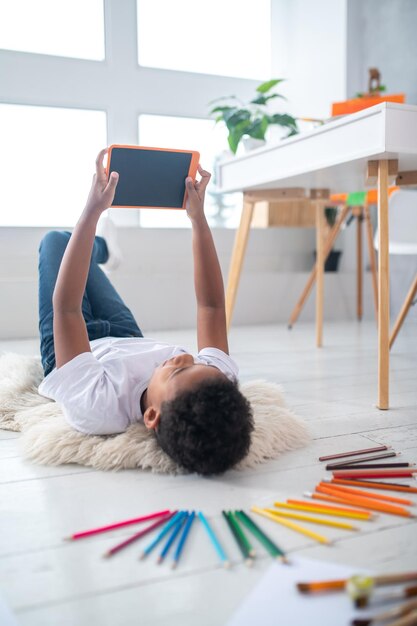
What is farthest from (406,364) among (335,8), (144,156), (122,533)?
(335,8)

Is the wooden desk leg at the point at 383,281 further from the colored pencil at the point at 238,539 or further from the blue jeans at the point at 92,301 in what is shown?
the colored pencil at the point at 238,539

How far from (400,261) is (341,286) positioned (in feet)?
1.34

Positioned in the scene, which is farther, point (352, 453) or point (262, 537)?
point (352, 453)

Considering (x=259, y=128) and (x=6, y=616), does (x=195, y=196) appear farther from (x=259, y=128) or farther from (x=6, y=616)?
(x=259, y=128)

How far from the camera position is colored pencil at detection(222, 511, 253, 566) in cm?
71

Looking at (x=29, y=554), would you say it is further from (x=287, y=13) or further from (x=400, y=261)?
(x=287, y=13)

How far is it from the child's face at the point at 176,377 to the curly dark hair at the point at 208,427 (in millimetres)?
22

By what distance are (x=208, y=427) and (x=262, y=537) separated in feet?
0.63

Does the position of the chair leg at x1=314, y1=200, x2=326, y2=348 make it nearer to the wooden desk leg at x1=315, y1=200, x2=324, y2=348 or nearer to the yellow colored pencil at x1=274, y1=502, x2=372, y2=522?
the wooden desk leg at x1=315, y1=200, x2=324, y2=348

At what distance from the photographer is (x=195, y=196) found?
130cm

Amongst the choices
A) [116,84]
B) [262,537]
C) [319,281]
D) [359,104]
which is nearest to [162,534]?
[262,537]

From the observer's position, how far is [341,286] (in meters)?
3.52

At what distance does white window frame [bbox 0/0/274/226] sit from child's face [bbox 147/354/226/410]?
7.11ft

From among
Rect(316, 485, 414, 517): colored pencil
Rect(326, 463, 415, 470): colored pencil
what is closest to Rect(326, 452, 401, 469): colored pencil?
Rect(326, 463, 415, 470): colored pencil
